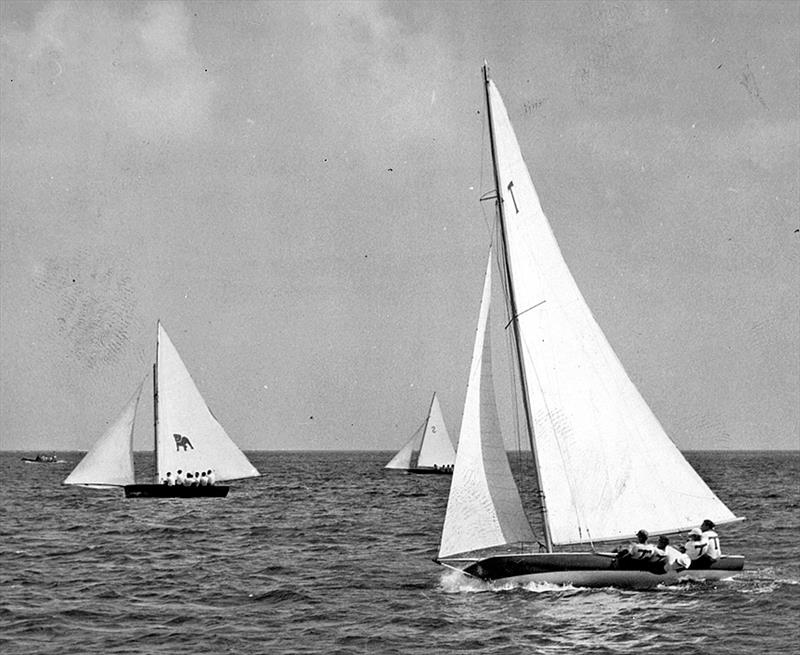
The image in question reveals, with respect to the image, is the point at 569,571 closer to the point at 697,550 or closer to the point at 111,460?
the point at 697,550

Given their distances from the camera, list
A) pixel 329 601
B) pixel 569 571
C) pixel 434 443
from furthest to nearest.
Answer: pixel 434 443
pixel 329 601
pixel 569 571

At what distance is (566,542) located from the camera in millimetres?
25000

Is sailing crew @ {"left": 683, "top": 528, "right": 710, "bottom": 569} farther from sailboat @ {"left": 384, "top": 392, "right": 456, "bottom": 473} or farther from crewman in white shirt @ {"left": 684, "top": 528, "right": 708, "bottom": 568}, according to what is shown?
sailboat @ {"left": 384, "top": 392, "right": 456, "bottom": 473}

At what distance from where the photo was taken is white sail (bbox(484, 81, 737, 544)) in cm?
2491

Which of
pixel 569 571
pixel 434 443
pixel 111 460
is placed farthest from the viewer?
pixel 434 443

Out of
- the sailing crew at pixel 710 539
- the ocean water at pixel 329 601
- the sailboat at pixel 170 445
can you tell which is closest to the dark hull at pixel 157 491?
the sailboat at pixel 170 445

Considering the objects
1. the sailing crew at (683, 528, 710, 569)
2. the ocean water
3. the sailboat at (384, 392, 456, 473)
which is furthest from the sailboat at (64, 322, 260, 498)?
the sailboat at (384, 392, 456, 473)

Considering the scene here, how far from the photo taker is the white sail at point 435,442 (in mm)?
108312

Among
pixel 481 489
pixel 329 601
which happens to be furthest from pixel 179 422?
pixel 481 489

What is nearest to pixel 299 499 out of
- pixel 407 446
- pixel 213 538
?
pixel 213 538

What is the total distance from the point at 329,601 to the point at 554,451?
6.19m

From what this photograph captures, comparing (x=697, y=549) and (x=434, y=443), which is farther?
(x=434, y=443)

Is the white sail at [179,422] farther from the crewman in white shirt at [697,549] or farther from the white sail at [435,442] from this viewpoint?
the white sail at [435,442]

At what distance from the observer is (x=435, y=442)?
109 m
